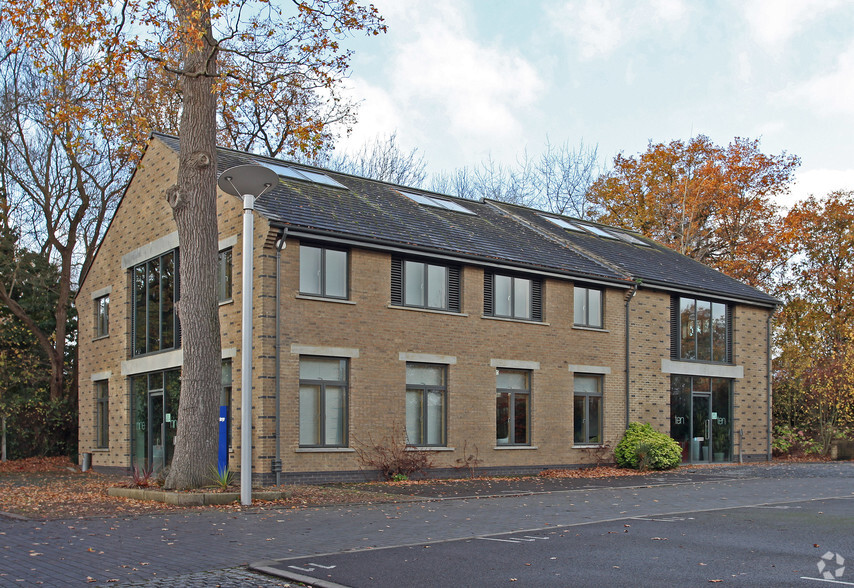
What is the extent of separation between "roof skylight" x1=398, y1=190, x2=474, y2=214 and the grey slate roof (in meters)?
0.24

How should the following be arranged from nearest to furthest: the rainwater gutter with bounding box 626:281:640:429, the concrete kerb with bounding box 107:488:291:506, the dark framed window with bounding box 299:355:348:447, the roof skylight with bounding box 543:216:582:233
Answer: the concrete kerb with bounding box 107:488:291:506 < the dark framed window with bounding box 299:355:348:447 < the rainwater gutter with bounding box 626:281:640:429 < the roof skylight with bounding box 543:216:582:233

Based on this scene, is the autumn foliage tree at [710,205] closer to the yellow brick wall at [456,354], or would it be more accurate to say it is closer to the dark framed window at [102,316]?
the yellow brick wall at [456,354]

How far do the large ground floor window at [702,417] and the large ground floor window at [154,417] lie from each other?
1446cm

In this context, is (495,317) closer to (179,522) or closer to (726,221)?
(179,522)

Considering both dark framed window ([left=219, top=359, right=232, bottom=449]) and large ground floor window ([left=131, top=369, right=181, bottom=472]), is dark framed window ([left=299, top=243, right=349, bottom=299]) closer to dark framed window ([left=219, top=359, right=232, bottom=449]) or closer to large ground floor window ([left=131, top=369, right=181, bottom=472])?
dark framed window ([left=219, top=359, right=232, bottom=449])

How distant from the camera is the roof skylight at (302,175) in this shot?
2320cm

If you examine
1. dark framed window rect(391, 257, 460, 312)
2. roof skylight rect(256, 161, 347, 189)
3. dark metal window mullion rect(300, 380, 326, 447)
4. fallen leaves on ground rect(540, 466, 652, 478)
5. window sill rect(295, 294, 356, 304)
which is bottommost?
fallen leaves on ground rect(540, 466, 652, 478)

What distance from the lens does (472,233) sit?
24.2 meters

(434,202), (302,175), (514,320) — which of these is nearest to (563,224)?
(434,202)

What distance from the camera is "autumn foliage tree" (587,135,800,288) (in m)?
39.5

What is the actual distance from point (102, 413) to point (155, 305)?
17.2ft

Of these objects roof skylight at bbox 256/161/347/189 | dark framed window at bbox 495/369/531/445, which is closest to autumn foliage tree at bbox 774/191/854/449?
dark framed window at bbox 495/369/531/445

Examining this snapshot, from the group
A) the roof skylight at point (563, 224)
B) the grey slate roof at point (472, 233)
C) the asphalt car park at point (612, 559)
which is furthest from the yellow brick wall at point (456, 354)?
the asphalt car park at point (612, 559)

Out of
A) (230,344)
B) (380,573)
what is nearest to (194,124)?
(230,344)
